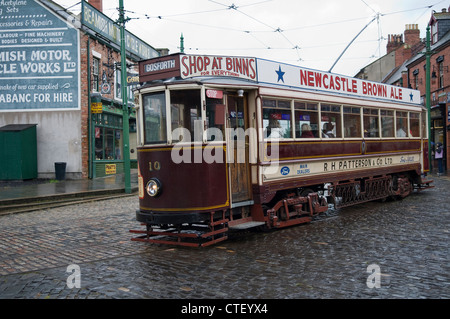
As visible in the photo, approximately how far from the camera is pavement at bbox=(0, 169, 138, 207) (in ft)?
47.1

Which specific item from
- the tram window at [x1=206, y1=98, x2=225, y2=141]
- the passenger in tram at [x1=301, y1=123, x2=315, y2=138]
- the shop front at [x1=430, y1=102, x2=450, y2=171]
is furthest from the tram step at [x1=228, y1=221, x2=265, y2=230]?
the shop front at [x1=430, y1=102, x2=450, y2=171]

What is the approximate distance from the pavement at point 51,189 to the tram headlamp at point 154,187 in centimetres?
788

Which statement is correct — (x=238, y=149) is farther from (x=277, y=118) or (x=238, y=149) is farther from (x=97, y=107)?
(x=97, y=107)

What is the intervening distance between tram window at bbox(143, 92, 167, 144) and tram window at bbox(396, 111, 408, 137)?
8.89 meters

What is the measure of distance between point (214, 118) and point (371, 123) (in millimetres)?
6268

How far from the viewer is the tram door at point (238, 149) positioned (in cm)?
806

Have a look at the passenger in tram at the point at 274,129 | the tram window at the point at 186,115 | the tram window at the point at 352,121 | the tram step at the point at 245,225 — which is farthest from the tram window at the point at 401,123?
the tram window at the point at 186,115

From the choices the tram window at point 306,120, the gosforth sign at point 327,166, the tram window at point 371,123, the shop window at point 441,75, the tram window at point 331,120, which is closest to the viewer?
the gosforth sign at point 327,166

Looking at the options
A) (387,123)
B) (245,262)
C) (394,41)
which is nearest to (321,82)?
(387,123)

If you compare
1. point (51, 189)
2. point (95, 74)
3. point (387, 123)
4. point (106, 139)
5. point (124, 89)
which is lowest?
point (51, 189)

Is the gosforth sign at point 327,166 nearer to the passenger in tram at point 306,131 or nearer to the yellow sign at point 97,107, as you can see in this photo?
the passenger in tram at point 306,131

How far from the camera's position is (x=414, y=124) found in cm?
1470

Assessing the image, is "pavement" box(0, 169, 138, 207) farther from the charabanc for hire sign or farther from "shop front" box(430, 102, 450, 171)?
"shop front" box(430, 102, 450, 171)

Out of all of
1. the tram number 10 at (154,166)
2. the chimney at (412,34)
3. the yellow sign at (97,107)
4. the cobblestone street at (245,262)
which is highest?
the chimney at (412,34)
